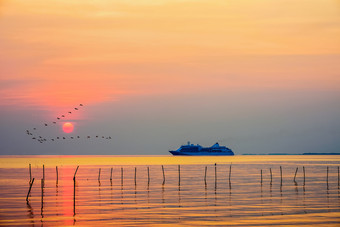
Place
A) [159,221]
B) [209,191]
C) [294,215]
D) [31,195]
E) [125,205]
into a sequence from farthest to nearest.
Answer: [209,191] → [31,195] → [125,205] → [294,215] → [159,221]

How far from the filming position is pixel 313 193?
67.4 metres

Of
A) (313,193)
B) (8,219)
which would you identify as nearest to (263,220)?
(8,219)

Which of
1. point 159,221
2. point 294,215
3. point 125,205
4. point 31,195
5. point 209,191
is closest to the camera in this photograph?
point 159,221

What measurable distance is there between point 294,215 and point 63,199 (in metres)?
24.5

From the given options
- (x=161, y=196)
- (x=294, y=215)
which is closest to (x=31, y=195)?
(x=161, y=196)

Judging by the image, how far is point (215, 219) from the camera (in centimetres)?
4300

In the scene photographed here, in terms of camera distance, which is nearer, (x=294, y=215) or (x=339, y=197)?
(x=294, y=215)

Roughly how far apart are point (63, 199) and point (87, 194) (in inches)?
250

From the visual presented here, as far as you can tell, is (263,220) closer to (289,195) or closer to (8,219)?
(8,219)

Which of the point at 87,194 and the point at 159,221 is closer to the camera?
the point at 159,221

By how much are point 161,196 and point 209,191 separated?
9.38 metres

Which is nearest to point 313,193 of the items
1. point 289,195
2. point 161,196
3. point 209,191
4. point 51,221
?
point 289,195

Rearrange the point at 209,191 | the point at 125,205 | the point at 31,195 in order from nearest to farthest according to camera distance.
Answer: the point at 125,205
the point at 31,195
the point at 209,191

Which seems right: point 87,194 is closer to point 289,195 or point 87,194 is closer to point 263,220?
point 289,195
